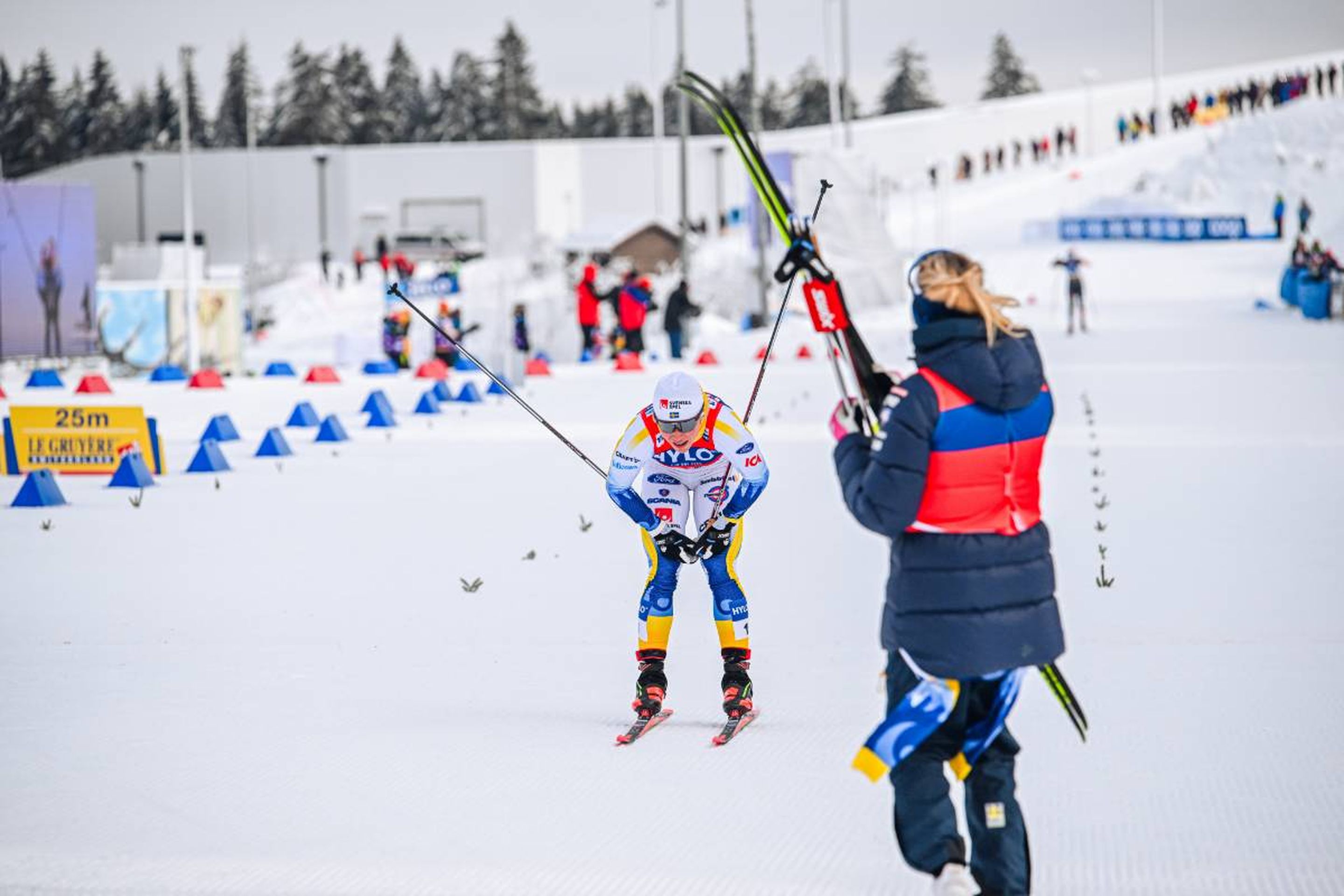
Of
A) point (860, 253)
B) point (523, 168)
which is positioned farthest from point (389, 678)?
point (523, 168)

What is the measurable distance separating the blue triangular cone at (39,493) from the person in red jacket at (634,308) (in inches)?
680

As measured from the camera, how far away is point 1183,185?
66.0 meters

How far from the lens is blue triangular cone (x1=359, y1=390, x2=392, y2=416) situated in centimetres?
2056

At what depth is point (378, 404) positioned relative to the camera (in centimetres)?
2064

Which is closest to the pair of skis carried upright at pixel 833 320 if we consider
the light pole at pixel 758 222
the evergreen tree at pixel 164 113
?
the light pole at pixel 758 222

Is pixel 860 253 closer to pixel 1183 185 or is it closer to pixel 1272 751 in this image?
pixel 1183 185

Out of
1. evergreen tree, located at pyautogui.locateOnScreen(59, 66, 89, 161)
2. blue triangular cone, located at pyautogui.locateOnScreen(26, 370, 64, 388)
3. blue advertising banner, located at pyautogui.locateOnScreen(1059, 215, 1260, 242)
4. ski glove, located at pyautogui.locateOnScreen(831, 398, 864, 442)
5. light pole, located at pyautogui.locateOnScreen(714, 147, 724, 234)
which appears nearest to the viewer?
ski glove, located at pyautogui.locateOnScreen(831, 398, 864, 442)

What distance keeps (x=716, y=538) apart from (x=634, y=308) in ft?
78.8

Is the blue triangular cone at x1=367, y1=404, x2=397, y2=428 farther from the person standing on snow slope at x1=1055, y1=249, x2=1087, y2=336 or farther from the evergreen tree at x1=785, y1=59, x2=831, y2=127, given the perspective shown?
the evergreen tree at x1=785, y1=59, x2=831, y2=127

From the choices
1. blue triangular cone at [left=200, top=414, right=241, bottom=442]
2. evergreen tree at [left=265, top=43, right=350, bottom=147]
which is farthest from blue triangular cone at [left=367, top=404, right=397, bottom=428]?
evergreen tree at [left=265, top=43, right=350, bottom=147]

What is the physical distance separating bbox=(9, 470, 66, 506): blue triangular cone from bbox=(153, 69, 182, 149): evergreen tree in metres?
110

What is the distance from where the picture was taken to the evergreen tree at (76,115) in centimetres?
11431

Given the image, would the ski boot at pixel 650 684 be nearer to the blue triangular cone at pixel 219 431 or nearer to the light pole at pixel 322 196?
the blue triangular cone at pixel 219 431

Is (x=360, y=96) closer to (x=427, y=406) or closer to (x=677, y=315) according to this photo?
(x=677, y=315)
